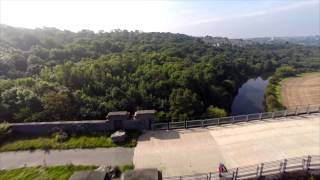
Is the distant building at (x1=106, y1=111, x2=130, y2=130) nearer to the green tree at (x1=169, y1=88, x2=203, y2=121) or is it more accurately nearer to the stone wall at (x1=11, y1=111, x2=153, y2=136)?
the stone wall at (x1=11, y1=111, x2=153, y2=136)

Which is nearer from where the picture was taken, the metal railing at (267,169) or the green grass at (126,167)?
the metal railing at (267,169)

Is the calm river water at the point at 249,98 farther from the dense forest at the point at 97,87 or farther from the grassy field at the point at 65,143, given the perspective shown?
the grassy field at the point at 65,143

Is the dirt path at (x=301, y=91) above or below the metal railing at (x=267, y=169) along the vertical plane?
below

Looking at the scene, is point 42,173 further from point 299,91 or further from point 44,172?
point 299,91

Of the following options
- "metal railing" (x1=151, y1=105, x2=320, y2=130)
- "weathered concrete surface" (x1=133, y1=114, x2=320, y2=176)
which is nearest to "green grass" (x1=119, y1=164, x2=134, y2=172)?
"weathered concrete surface" (x1=133, y1=114, x2=320, y2=176)

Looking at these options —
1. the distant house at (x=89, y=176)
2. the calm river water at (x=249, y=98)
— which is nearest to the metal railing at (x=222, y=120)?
the distant house at (x=89, y=176)

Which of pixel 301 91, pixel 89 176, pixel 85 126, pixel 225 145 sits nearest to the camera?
pixel 89 176

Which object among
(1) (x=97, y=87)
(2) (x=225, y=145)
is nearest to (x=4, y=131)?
(2) (x=225, y=145)

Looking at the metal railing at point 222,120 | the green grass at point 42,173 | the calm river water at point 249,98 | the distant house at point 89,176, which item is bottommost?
the calm river water at point 249,98
